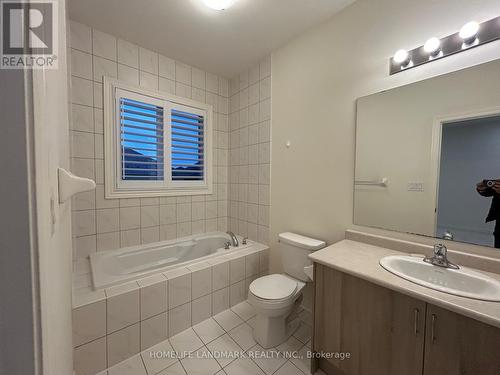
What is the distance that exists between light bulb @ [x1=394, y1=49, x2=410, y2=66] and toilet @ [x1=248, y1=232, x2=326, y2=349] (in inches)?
55.6

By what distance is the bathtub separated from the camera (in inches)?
66.9

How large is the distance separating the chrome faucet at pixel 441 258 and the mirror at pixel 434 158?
5.1 inches

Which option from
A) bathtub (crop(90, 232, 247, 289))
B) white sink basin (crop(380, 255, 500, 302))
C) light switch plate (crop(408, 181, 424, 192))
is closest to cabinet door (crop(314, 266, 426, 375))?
white sink basin (crop(380, 255, 500, 302))

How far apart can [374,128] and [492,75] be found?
1.94 feet

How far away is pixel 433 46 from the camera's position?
1250 mm

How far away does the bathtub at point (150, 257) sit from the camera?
66.9 inches

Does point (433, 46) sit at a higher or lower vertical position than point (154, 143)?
higher

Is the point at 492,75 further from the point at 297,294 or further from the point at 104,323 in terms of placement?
the point at 104,323

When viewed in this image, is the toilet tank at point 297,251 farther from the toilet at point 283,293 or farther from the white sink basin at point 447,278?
the white sink basin at point 447,278

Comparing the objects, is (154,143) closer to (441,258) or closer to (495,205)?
(441,258)

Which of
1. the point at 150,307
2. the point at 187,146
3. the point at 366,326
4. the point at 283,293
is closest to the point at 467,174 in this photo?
the point at 366,326

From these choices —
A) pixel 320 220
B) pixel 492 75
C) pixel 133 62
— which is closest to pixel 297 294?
pixel 320 220

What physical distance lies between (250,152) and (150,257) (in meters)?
1.65

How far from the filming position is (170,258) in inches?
94.4
